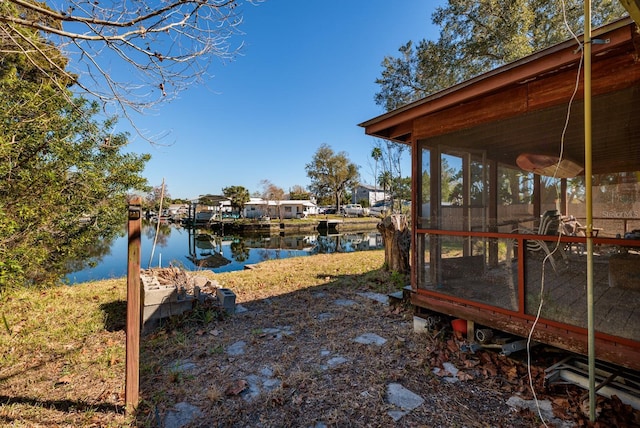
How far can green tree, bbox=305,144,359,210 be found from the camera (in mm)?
38312

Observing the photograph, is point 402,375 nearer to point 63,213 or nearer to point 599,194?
point 599,194

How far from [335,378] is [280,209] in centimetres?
3532

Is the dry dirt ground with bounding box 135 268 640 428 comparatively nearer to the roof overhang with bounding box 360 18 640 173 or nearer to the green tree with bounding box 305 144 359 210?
the roof overhang with bounding box 360 18 640 173

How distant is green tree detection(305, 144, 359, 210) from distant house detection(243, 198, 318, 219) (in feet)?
12.3

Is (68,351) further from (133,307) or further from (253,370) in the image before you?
(253,370)

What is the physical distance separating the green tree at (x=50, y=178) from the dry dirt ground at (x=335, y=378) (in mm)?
2512

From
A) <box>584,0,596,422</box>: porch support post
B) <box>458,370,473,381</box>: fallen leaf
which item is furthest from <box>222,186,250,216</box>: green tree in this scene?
<box>584,0,596,422</box>: porch support post

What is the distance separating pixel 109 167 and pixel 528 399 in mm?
7324

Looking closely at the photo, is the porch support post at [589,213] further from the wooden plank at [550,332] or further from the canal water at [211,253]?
the canal water at [211,253]

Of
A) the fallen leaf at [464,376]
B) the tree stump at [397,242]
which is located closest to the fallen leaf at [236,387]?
the fallen leaf at [464,376]

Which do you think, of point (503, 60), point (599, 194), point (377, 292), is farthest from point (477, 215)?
point (503, 60)

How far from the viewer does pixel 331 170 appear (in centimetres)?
3862

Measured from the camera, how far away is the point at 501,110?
2768mm

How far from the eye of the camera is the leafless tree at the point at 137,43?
2.42 metres
